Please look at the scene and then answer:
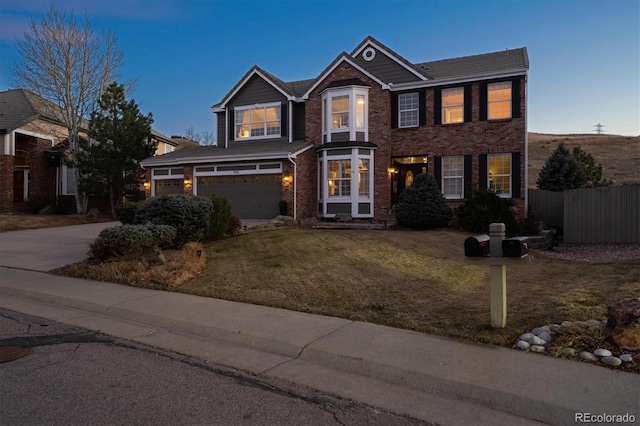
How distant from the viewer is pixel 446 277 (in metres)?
8.99

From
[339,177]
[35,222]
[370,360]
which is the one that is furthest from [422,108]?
[35,222]

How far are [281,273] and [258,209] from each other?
1242 cm

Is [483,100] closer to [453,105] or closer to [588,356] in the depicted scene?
[453,105]

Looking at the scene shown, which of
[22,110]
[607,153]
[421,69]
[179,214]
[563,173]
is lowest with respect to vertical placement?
[179,214]

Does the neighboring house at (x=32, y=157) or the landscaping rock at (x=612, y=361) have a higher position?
the neighboring house at (x=32, y=157)

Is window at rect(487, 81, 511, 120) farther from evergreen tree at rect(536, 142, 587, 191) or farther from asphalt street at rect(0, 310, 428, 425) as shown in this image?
asphalt street at rect(0, 310, 428, 425)

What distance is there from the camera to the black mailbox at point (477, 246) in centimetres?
534

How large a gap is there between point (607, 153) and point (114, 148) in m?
70.7

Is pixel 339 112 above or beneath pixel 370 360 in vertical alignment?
above

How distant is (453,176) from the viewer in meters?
19.5

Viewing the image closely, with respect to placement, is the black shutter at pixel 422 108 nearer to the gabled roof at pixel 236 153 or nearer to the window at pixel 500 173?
the window at pixel 500 173

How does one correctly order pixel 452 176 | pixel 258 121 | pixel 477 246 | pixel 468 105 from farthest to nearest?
pixel 258 121 < pixel 452 176 < pixel 468 105 < pixel 477 246

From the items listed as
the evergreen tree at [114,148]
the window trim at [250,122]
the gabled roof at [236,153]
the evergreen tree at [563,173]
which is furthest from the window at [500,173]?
the evergreen tree at [114,148]

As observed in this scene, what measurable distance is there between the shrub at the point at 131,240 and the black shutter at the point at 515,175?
14.1 meters
